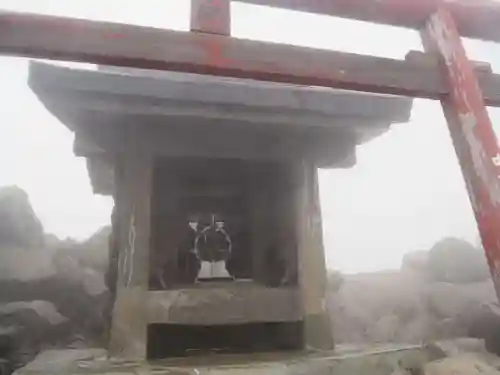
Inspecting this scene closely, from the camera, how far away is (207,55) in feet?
5.26

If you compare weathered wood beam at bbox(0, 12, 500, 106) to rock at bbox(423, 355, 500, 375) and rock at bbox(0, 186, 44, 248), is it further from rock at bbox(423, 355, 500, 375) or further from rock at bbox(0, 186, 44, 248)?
rock at bbox(0, 186, 44, 248)

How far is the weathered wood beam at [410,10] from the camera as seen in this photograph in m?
1.81

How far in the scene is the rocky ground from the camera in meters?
3.85

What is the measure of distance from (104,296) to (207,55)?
3251 millimetres

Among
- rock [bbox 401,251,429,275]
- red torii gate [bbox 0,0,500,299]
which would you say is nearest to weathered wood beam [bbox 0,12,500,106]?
red torii gate [bbox 0,0,500,299]

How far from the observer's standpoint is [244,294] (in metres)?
3.03

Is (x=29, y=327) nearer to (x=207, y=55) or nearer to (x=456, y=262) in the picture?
(x=207, y=55)

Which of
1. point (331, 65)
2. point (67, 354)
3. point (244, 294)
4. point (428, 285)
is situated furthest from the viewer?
point (428, 285)

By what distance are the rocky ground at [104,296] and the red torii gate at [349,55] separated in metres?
2.26

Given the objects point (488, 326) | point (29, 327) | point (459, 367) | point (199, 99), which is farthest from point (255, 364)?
point (488, 326)

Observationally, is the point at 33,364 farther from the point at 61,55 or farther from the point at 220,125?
the point at 61,55

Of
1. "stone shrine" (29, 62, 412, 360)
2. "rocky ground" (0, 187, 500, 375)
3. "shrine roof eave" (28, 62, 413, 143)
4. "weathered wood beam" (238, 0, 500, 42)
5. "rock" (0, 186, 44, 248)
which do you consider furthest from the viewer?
"rock" (0, 186, 44, 248)

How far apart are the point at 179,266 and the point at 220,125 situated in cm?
116

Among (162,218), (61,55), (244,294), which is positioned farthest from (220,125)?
(61,55)
